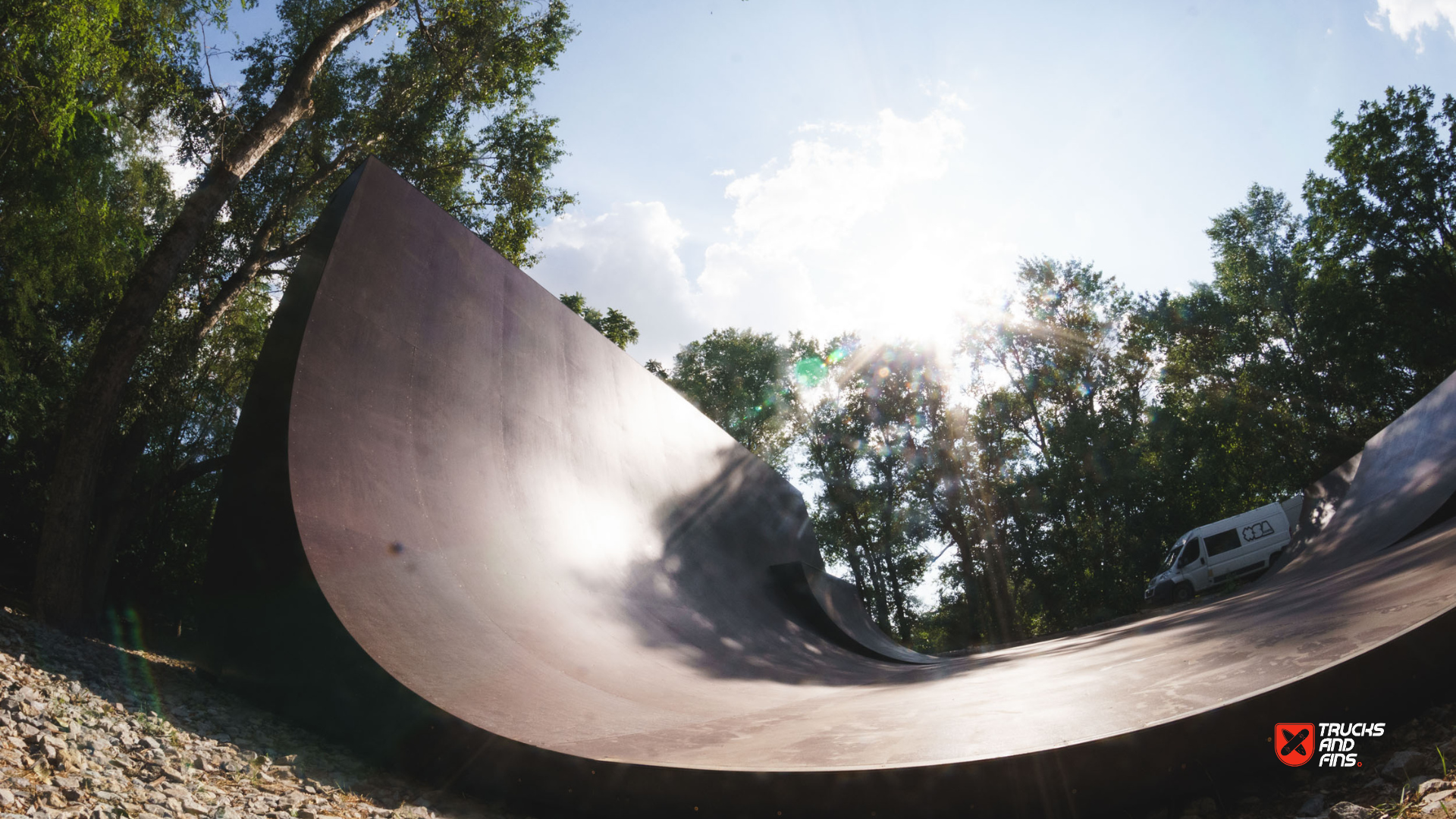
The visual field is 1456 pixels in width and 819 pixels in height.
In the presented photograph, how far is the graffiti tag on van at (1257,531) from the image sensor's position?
14242mm

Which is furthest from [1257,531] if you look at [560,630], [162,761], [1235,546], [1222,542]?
[162,761]

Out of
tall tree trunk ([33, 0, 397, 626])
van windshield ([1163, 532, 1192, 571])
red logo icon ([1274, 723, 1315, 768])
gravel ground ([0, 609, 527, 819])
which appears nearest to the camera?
red logo icon ([1274, 723, 1315, 768])

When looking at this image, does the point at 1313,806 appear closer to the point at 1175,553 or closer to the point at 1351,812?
the point at 1351,812

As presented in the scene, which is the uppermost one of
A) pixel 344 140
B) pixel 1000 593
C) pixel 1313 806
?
pixel 344 140

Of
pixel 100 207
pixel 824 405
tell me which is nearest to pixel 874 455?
pixel 824 405

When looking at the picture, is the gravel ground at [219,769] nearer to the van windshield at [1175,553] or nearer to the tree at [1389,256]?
the van windshield at [1175,553]

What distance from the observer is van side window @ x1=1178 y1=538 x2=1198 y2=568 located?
50.1 feet

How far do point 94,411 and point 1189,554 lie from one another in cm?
1883

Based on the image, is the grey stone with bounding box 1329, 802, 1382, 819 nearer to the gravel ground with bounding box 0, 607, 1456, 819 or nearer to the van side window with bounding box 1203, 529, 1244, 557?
the gravel ground with bounding box 0, 607, 1456, 819

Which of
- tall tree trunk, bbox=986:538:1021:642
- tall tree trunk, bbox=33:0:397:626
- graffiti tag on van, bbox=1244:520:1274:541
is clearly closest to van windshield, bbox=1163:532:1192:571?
graffiti tag on van, bbox=1244:520:1274:541

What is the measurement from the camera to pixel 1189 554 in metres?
15.5

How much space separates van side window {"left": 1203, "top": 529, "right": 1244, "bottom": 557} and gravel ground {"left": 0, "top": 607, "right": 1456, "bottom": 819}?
15.7 meters

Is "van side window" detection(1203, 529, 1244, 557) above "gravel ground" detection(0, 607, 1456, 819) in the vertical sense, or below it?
above

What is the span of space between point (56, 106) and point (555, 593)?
17.9 feet
